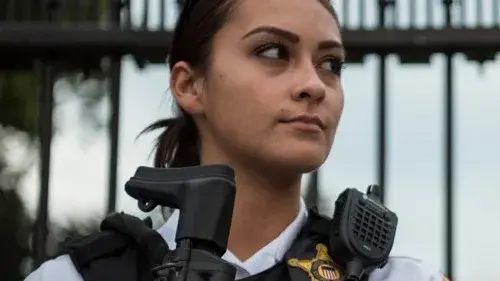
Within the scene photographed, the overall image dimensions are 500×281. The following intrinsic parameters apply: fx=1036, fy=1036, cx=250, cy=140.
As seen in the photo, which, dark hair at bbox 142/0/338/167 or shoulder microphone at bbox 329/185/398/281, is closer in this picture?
shoulder microphone at bbox 329/185/398/281

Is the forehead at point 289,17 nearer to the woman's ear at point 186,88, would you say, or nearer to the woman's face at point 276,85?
the woman's face at point 276,85

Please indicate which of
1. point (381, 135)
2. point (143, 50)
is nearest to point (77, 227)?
point (143, 50)

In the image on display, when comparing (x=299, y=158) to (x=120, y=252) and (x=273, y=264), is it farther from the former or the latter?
(x=120, y=252)

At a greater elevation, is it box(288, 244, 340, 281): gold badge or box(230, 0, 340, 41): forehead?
box(230, 0, 340, 41): forehead

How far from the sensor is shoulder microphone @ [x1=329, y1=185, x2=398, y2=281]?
3.95 ft

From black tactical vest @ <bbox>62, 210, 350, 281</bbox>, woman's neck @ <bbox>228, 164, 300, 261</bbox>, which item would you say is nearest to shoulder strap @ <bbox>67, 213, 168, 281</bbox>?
black tactical vest @ <bbox>62, 210, 350, 281</bbox>

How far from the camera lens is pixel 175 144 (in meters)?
1.45

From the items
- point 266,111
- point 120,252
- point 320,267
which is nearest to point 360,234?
point 320,267

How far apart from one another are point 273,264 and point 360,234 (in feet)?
0.37

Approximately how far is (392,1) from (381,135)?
0.32 m

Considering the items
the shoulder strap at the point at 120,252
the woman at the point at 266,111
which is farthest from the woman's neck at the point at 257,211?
the shoulder strap at the point at 120,252

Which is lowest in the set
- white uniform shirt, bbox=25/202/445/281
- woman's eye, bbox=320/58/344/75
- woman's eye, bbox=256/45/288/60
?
white uniform shirt, bbox=25/202/445/281

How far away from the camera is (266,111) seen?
1225 millimetres

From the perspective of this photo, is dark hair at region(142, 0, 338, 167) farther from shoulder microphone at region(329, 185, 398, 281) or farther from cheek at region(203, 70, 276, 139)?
shoulder microphone at region(329, 185, 398, 281)
